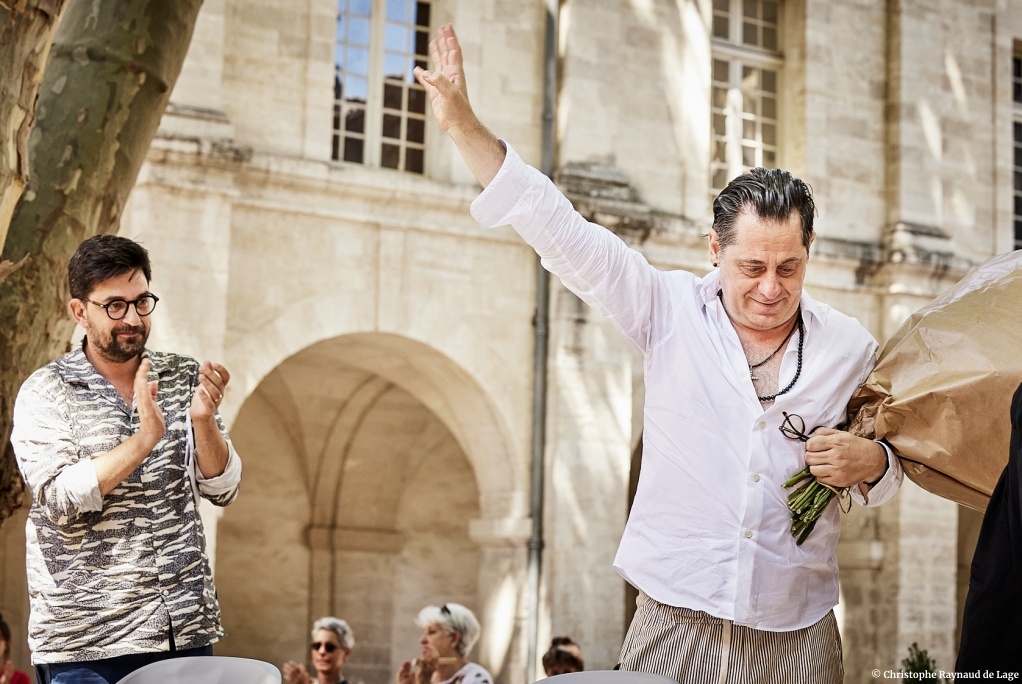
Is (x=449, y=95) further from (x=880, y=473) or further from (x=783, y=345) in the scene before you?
(x=880, y=473)

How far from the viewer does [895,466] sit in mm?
2795

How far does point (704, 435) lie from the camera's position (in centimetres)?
269

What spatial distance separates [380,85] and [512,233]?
65.9 inches

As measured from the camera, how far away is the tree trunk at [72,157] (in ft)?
14.7

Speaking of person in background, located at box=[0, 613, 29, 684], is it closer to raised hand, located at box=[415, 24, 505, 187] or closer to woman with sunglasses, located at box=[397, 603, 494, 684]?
woman with sunglasses, located at box=[397, 603, 494, 684]

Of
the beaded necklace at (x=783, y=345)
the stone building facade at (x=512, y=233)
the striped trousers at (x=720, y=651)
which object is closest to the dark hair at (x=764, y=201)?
the beaded necklace at (x=783, y=345)

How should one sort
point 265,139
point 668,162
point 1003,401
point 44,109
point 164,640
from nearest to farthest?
1. point 1003,401
2. point 164,640
3. point 44,109
4. point 265,139
5. point 668,162

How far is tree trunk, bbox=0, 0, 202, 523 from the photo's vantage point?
449 cm

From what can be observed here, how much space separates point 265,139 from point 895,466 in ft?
27.9

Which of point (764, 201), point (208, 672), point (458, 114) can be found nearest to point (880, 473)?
point (764, 201)

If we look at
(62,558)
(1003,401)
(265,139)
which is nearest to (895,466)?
(1003,401)

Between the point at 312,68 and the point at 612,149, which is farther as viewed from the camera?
the point at 612,149

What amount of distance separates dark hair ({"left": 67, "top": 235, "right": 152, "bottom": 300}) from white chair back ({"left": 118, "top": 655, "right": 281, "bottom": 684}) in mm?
903

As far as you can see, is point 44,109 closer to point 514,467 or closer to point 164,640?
point 164,640
